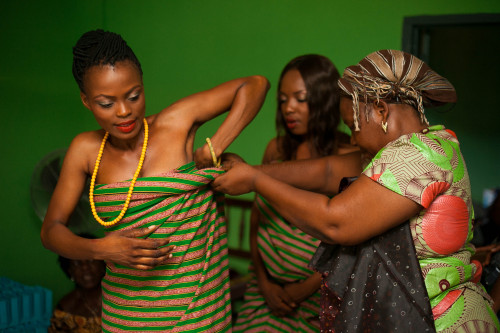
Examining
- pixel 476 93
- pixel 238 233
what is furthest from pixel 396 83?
pixel 476 93

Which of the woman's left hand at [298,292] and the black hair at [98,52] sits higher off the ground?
the black hair at [98,52]

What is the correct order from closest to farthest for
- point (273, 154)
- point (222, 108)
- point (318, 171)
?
point (222, 108)
point (318, 171)
point (273, 154)

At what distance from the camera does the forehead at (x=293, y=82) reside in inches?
102

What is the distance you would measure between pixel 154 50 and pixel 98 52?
2.90 metres

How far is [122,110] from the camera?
1.63 meters

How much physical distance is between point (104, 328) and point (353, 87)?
1.23 metres

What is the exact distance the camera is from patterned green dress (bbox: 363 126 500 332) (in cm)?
147

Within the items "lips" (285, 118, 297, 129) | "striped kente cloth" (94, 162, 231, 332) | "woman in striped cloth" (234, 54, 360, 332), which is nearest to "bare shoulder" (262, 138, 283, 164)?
"woman in striped cloth" (234, 54, 360, 332)

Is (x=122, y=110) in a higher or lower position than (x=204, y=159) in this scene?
higher

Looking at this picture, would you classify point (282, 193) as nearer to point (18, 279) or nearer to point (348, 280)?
point (348, 280)

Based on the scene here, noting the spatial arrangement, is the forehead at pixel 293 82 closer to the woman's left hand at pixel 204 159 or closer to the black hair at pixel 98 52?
the woman's left hand at pixel 204 159

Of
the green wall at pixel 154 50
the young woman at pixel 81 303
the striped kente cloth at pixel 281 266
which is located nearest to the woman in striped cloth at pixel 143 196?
the striped kente cloth at pixel 281 266

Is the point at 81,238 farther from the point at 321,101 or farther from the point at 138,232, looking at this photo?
the point at 321,101

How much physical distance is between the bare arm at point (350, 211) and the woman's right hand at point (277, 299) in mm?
950
